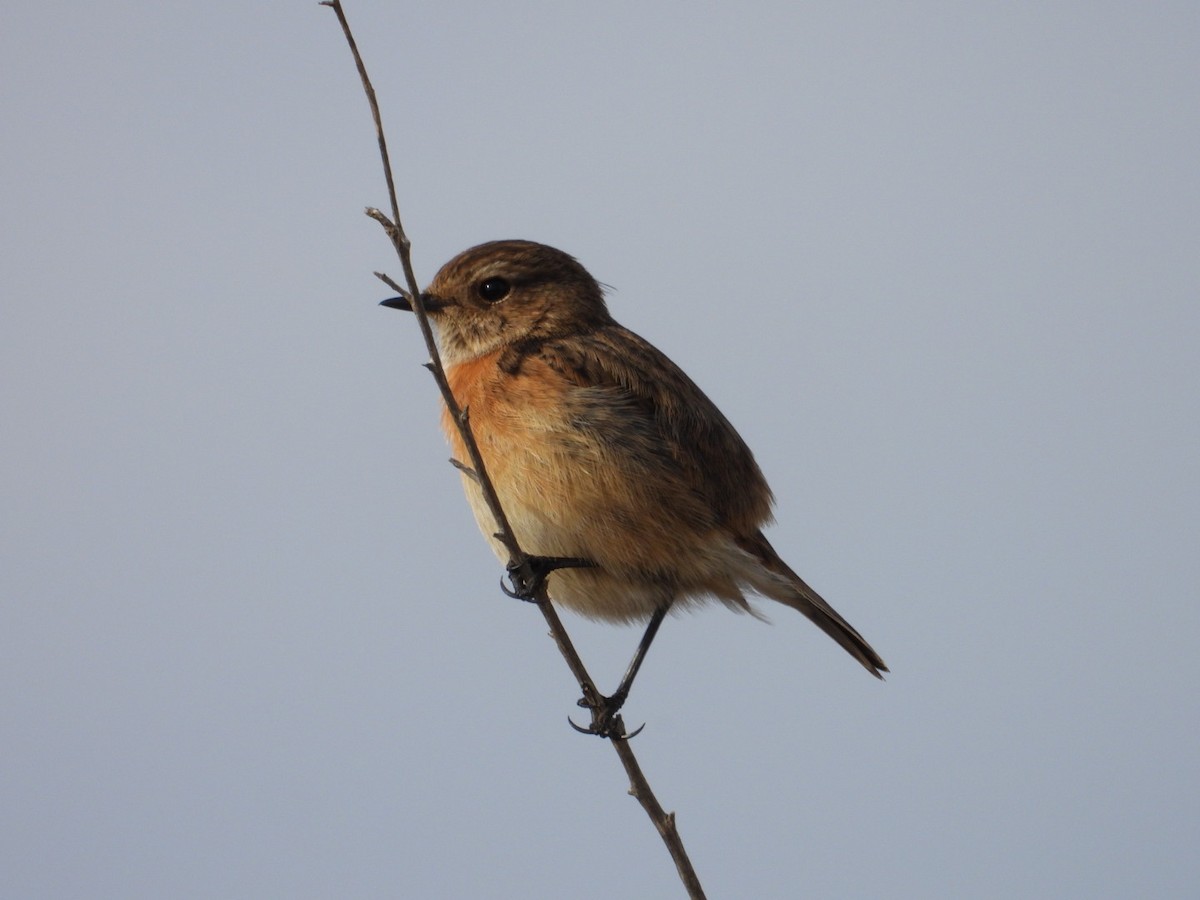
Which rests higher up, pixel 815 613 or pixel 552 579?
pixel 552 579

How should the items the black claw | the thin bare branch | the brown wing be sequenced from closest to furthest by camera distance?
the thin bare branch, the black claw, the brown wing

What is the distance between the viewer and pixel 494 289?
7.14 meters

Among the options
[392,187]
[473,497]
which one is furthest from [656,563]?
[392,187]

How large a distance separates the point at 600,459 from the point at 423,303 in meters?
1.36

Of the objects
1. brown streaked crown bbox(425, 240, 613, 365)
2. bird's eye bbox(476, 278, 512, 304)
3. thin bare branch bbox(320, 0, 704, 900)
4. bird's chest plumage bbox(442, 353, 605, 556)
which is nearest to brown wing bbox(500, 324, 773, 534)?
bird's chest plumage bbox(442, 353, 605, 556)

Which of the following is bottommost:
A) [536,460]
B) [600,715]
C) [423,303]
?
[600,715]

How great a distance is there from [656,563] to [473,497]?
0.87 m

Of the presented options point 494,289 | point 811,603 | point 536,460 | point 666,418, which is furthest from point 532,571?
point 494,289

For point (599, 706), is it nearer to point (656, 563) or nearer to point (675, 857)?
point (656, 563)

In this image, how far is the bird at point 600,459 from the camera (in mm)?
6094

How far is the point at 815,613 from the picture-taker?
6.86m

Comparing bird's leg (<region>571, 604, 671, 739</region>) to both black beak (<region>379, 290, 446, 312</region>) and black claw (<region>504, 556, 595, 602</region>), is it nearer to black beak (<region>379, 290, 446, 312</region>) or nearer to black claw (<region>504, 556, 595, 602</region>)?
black claw (<region>504, 556, 595, 602</region>)

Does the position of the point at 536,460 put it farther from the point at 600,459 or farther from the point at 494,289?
the point at 494,289

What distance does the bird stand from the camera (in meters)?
6.09
